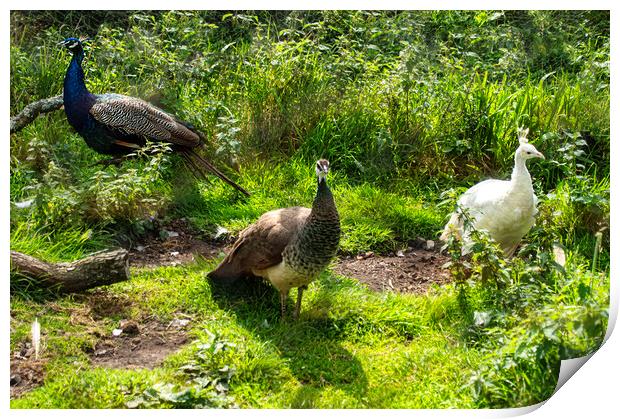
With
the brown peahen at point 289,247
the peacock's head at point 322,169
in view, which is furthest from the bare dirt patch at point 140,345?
the peacock's head at point 322,169

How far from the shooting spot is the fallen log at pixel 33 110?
4137 millimetres

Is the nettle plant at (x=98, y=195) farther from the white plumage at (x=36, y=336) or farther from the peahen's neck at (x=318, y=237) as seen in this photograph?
the peahen's neck at (x=318, y=237)

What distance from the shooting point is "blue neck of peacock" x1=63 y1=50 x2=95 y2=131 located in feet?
14.4

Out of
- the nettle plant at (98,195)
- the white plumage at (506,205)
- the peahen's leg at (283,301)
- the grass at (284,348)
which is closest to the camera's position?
the grass at (284,348)

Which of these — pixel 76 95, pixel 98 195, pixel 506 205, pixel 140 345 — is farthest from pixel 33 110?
pixel 506 205

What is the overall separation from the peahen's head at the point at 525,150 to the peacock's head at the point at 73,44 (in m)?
2.15

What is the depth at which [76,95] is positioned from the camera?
174 inches

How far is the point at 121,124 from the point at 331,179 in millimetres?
1102

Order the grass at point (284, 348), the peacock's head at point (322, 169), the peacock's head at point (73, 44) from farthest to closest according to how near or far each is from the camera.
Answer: the peacock's head at point (73, 44)
the peacock's head at point (322, 169)
the grass at point (284, 348)

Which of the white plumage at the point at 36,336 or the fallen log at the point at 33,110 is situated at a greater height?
the fallen log at the point at 33,110

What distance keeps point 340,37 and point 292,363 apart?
1759mm

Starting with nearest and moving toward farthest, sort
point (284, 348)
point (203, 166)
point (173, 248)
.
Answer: point (284, 348)
point (173, 248)
point (203, 166)

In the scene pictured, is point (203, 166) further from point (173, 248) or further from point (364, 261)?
point (364, 261)

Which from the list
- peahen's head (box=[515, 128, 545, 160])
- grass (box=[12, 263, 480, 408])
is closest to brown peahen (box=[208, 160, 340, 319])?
grass (box=[12, 263, 480, 408])
